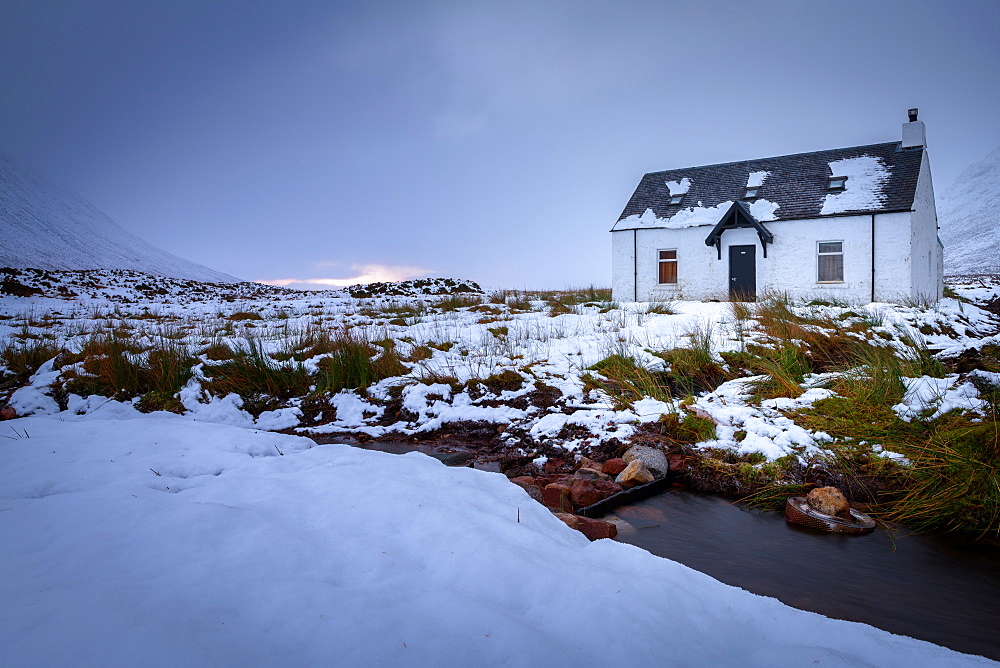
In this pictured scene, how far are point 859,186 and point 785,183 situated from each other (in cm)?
222

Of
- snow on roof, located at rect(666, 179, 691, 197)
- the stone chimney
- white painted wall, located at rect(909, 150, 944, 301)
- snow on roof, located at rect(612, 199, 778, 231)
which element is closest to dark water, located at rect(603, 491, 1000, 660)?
white painted wall, located at rect(909, 150, 944, 301)

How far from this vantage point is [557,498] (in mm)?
3838

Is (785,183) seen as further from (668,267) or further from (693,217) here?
(668,267)

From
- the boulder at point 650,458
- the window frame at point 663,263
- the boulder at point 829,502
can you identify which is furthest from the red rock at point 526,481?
the window frame at point 663,263

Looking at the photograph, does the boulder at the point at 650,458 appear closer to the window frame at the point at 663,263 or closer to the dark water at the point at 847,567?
the dark water at the point at 847,567

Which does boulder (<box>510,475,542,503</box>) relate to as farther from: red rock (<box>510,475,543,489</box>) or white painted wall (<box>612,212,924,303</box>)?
white painted wall (<box>612,212,924,303</box>)

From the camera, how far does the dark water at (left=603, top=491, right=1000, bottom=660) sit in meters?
2.68

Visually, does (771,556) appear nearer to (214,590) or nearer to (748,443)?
(748,443)

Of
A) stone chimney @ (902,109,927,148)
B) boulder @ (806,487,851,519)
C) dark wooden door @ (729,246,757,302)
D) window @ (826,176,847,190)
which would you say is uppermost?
stone chimney @ (902,109,927,148)

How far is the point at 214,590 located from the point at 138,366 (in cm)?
670

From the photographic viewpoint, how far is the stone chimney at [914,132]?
17109mm

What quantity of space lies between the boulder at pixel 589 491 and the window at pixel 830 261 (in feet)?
53.8

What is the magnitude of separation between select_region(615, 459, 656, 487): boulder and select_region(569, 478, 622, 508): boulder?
17cm

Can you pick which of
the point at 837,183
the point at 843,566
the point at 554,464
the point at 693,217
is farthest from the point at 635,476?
the point at 837,183
